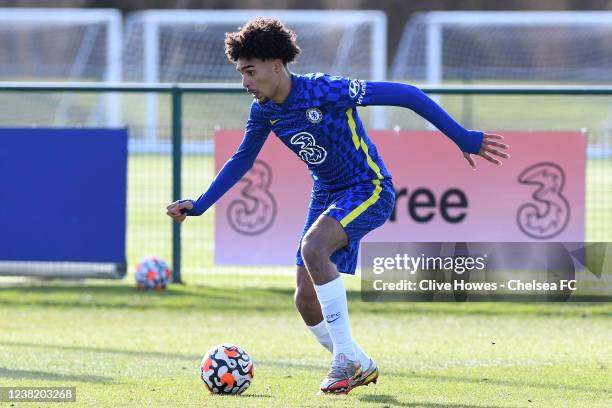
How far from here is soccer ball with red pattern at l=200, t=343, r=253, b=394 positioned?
6.90 metres

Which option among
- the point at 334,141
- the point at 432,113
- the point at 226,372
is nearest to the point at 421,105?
the point at 432,113

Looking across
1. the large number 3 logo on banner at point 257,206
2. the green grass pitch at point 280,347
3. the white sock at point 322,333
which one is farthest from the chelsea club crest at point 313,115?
the large number 3 logo on banner at point 257,206

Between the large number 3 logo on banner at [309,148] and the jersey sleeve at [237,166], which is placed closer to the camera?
the large number 3 logo on banner at [309,148]

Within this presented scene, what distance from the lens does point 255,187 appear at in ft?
39.2

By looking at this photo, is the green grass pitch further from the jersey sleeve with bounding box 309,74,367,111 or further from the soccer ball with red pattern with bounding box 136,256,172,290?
the jersey sleeve with bounding box 309,74,367,111

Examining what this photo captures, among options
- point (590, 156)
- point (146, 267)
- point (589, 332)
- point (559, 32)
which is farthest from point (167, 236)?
point (559, 32)

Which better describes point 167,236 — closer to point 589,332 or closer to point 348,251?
point 589,332

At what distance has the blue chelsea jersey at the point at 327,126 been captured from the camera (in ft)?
22.4

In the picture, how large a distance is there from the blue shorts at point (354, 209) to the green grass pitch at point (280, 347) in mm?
773

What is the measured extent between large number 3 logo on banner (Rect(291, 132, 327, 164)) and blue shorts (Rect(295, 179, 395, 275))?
0.79ft

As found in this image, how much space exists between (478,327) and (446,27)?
84.8 feet

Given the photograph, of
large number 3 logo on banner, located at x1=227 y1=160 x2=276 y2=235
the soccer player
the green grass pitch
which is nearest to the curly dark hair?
the soccer player

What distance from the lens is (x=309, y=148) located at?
6.94 meters

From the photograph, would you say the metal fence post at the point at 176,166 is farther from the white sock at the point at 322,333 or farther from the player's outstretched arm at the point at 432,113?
the player's outstretched arm at the point at 432,113
